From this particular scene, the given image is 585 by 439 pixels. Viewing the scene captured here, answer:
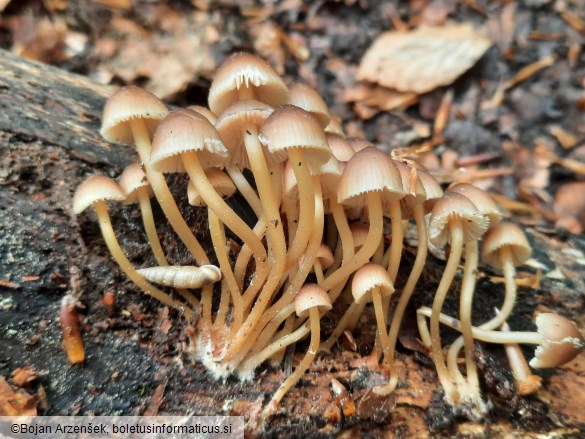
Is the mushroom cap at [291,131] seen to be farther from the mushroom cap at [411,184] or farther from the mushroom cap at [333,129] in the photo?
the mushroom cap at [333,129]

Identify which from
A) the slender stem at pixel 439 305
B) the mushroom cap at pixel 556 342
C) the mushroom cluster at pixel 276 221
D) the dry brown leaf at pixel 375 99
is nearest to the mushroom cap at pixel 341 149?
the mushroom cluster at pixel 276 221

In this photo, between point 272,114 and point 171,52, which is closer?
point 272,114

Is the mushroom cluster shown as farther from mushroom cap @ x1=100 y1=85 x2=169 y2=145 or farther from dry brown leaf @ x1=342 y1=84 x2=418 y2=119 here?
dry brown leaf @ x1=342 y1=84 x2=418 y2=119

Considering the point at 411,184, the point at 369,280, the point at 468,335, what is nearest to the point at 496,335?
the point at 468,335

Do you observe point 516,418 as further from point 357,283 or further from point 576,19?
point 576,19

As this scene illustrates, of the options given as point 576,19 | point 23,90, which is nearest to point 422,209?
point 23,90
